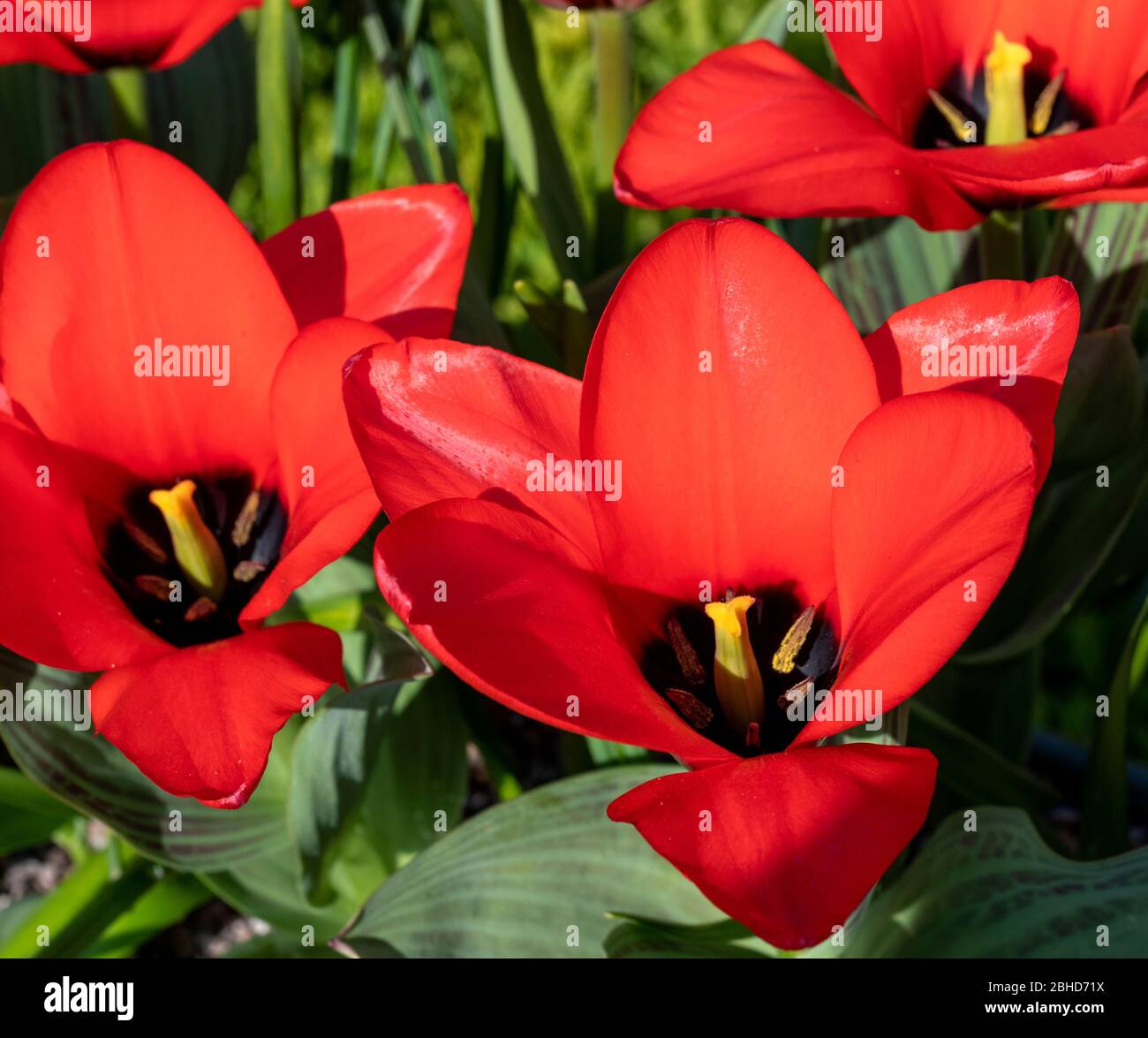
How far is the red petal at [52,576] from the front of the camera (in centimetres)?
46

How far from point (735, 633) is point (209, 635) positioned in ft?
0.76

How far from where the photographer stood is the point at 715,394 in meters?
0.47

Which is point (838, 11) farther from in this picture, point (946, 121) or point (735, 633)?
point (735, 633)

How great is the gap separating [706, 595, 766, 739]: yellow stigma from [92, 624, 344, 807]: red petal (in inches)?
5.5

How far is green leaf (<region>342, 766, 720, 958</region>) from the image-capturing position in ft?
1.95

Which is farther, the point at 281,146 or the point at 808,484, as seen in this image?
the point at 281,146

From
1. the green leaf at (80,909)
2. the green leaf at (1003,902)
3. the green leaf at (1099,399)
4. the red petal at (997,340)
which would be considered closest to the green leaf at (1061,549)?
the green leaf at (1099,399)

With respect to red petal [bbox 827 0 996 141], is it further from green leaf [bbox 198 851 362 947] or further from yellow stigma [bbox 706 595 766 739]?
Result: green leaf [bbox 198 851 362 947]

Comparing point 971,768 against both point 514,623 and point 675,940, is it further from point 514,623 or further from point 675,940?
point 514,623

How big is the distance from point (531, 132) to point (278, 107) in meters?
0.15

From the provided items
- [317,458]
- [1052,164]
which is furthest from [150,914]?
[1052,164]

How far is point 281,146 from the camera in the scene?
2.36 feet
